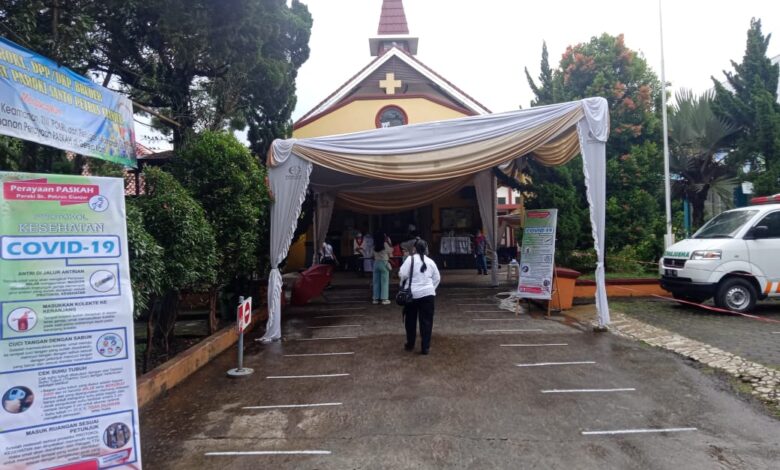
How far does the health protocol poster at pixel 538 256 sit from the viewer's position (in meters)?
8.95

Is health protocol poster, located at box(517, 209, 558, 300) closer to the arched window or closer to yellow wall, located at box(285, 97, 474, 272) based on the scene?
yellow wall, located at box(285, 97, 474, 272)

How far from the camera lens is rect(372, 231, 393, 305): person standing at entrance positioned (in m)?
10.1

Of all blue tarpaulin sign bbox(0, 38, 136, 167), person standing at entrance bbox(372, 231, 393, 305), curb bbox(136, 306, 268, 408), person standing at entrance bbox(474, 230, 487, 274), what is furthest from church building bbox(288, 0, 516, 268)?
blue tarpaulin sign bbox(0, 38, 136, 167)

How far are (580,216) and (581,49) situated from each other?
5337mm

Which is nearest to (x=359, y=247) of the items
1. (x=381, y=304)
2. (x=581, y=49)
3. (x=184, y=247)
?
(x=381, y=304)

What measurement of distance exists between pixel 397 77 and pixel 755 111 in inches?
427

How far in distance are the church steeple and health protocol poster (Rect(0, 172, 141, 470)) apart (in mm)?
19233

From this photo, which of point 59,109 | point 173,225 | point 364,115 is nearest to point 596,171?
point 173,225

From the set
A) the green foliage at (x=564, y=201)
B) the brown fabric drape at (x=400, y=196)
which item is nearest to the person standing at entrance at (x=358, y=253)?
the brown fabric drape at (x=400, y=196)

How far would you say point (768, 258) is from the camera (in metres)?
8.77

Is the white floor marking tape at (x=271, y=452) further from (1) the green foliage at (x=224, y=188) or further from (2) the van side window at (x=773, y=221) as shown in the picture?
(2) the van side window at (x=773, y=221)

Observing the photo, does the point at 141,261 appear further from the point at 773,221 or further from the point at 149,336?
the point at 773,221

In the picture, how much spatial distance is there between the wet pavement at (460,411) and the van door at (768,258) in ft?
11.9

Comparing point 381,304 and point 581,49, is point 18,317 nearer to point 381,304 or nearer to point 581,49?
point 381,304
